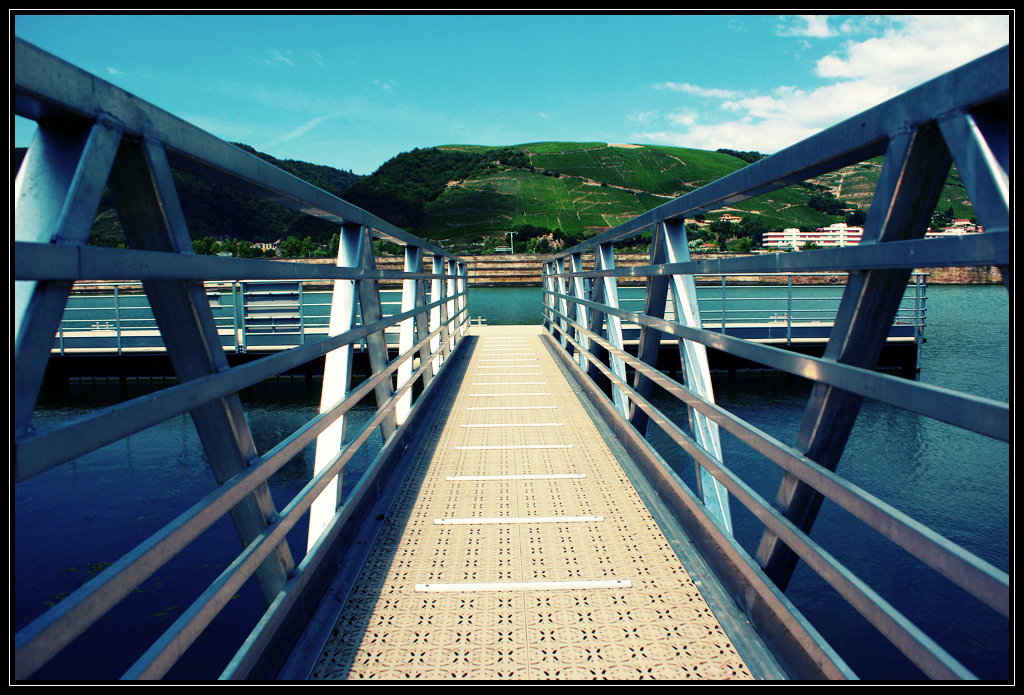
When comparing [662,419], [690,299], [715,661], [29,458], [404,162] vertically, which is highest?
[404,162]

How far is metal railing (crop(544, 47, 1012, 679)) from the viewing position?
852 mm

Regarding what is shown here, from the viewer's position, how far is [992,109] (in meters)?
0.87

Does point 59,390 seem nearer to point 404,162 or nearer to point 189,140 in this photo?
point 189,140

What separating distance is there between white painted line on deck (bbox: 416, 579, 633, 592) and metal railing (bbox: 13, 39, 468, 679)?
1.18 feet

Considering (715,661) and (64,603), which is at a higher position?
(64,603)

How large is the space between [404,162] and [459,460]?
139 metres

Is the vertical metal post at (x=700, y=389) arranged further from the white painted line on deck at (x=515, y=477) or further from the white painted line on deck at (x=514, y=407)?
the white painted line on deck at (x=514, y=407)

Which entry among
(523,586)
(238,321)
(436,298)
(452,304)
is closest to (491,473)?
(523,586)

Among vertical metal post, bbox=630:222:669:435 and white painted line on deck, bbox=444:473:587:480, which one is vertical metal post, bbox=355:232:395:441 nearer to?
white painted line on deck, bbox=444:473:587:480

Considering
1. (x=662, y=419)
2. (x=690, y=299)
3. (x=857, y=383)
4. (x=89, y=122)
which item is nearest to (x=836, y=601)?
(x=662, y=419)

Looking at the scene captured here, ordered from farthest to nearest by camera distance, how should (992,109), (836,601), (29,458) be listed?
1. (836,601)
2. (992,109)
3. (29,458)

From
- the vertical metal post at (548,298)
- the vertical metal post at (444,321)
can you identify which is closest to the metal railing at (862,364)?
the vertical metal post at (444,321)

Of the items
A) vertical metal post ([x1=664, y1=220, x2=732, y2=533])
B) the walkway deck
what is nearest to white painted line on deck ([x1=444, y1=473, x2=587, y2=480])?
the walkway deck

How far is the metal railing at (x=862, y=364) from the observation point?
0.85 meters
